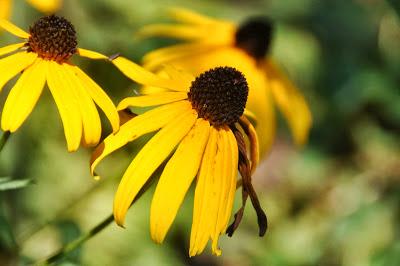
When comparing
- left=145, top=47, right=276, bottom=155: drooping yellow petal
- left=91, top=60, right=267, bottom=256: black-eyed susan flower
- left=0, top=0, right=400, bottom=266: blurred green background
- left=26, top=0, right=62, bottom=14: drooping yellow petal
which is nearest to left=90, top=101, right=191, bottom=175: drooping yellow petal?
left=91, top=60, right=267, bottom=256: black-eyed susan flower

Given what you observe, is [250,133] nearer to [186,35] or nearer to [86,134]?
[86,134]

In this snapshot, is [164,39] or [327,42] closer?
[164,39]

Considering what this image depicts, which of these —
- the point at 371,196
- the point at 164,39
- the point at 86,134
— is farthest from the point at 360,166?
the point at 86,134

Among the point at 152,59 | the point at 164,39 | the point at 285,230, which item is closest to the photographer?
the point at 152,59

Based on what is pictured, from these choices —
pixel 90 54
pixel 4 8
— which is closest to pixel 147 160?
pixel 90 54

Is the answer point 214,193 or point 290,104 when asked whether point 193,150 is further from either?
point 290,104

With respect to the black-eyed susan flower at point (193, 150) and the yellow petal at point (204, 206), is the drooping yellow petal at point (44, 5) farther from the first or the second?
the yellow petal at point (204, 206)
